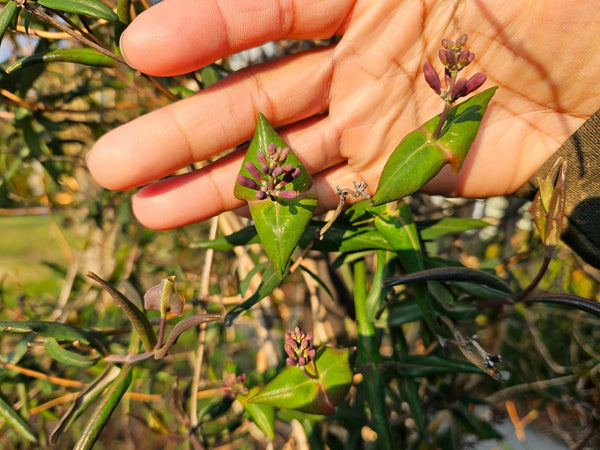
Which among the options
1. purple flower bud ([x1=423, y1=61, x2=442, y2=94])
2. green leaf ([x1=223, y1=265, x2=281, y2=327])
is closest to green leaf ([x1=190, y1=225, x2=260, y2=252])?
green leaf ([x1=223, y1=265, x2=281, y2=327])

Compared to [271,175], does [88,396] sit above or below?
below

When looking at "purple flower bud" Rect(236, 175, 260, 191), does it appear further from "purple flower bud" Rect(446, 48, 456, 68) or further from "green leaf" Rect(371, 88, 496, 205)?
"purple flower bud" Rect(446, 48, 456, 68)

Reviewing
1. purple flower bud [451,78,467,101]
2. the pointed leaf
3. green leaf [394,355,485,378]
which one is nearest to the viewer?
purple flower bud [451,78,467,101]

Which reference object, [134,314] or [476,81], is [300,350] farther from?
[476,81]

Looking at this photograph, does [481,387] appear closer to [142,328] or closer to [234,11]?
[142,328]

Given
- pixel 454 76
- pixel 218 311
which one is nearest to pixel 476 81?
pixel 454 76

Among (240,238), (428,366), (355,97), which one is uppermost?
(355,97)

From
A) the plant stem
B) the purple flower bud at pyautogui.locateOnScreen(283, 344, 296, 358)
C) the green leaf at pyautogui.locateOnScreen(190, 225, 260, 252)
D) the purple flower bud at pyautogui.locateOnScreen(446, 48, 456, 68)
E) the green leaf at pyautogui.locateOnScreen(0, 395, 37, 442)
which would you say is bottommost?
the plant stem
